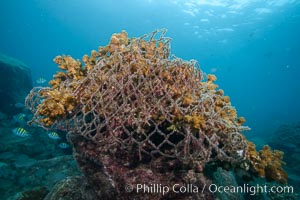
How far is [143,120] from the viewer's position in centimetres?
335

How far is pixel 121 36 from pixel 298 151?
1712 cm

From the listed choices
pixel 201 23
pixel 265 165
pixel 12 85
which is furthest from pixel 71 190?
pixel 201 23

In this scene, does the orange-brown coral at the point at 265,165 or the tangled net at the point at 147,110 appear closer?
the tangled net at the point at 147,110

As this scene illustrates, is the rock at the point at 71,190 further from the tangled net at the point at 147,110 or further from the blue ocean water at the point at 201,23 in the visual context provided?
the blue ocean water at the point at 201,23

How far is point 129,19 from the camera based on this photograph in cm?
7194

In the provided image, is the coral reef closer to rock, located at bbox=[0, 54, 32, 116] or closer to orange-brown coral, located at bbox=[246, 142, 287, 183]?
orange-brown coral, located at bbox=[246, 142, 287, 183]

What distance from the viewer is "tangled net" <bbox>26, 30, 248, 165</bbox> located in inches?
130

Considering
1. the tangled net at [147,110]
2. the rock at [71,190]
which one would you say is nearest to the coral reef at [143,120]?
the tangled net at [147,110]

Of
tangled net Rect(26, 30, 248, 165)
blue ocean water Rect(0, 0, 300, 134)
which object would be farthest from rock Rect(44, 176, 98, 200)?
blue ocean water Rect(0, 0, 300, 134)

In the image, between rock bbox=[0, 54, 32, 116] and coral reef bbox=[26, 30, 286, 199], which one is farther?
rock bbox=[0, 54, 32, 116]

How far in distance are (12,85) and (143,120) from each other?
20.6 metres

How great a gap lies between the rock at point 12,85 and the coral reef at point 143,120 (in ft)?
54.4

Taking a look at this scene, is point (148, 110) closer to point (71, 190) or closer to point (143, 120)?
point (143, 120)

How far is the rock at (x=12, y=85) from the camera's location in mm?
17984
